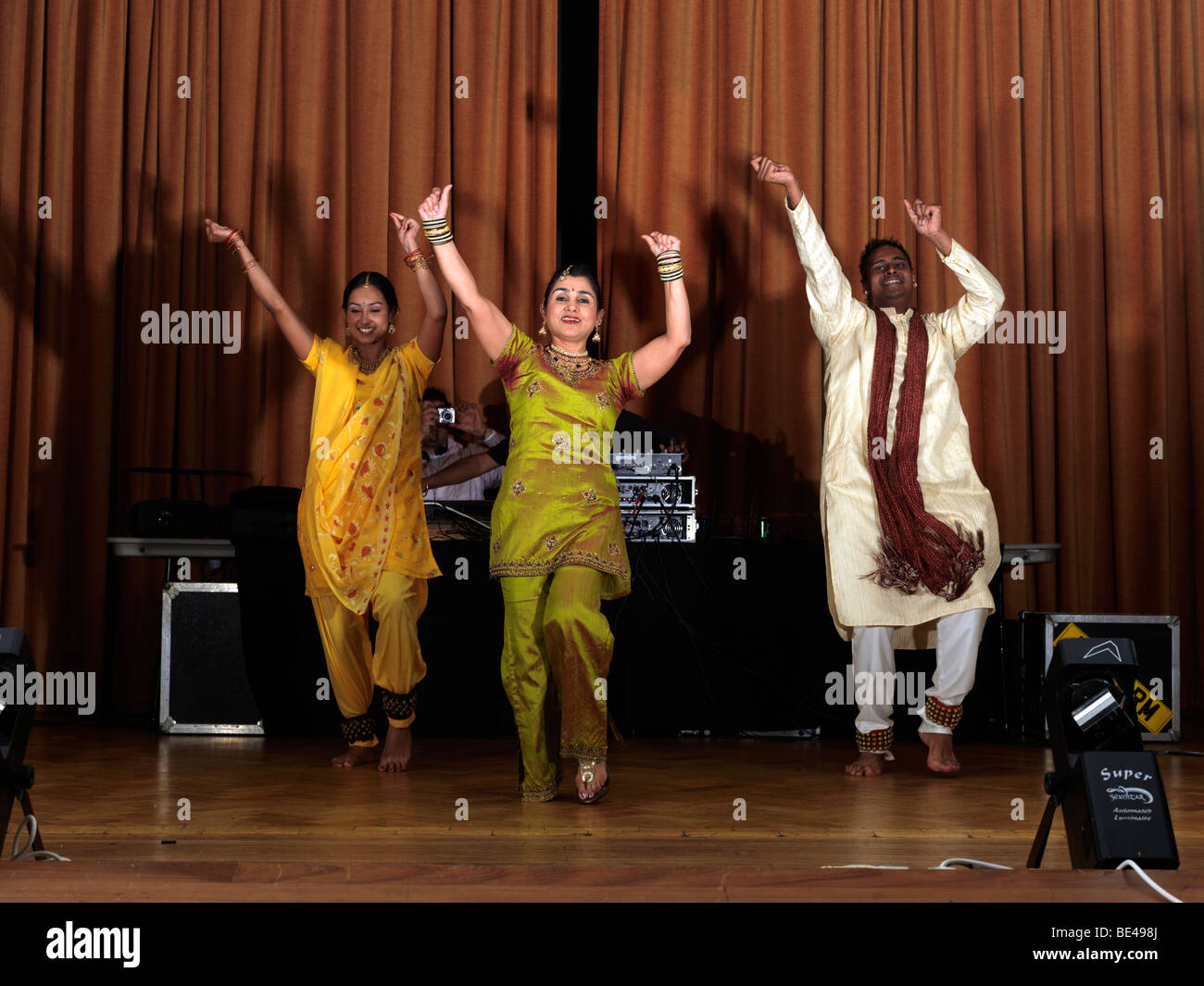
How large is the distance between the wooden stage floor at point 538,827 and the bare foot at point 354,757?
0.21 ft

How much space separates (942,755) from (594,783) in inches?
45.1

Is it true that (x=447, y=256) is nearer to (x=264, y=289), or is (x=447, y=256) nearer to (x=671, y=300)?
(x=671, y=300)

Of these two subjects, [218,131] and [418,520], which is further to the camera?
→ [218,131]

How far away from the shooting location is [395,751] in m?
3.56

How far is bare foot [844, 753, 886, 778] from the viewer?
3.53 meters

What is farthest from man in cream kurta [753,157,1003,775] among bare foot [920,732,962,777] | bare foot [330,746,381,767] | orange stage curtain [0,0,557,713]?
orange stage curtain [0,0,557,713]

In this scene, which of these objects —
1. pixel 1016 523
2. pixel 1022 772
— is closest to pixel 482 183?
pixel 1016 523

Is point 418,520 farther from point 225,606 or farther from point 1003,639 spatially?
point 1003,639

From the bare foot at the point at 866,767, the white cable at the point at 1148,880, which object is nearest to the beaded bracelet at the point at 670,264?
the bare foot at the point at 866,767

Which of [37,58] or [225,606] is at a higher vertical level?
[37,58]

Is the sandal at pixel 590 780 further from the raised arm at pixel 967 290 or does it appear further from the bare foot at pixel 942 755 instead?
the raised arm at pixel 967 290

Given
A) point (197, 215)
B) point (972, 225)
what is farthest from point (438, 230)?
point (972, 225)

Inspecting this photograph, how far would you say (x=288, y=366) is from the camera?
208 inches

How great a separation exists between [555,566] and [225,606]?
1614 mm
